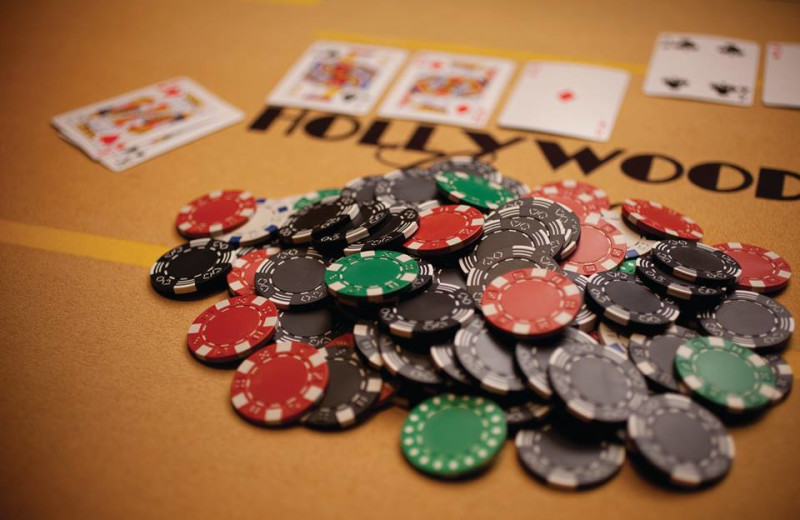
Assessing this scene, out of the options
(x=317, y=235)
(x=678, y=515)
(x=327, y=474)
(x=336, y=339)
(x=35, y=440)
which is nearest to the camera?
(x=678, y=515)

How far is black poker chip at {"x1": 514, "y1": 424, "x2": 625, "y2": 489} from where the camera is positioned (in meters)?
1.51

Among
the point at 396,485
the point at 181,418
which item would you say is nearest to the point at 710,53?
the point at 396,485

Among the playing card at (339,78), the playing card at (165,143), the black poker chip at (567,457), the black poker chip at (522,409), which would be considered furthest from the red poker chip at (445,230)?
the playing card at (165,143)

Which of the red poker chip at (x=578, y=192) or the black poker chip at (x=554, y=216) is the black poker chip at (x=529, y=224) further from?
the red poker chip at (x=578, y=192)

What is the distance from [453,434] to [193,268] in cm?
103

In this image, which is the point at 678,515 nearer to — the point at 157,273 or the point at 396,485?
the point at 396,485

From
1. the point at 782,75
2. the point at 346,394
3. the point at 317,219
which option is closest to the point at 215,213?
the point at 317,219

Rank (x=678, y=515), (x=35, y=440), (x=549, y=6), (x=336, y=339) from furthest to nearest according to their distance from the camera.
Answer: (x=549, y=6)
(x=336, y=339)
(x=35, y=440)
(x=678, y=515)

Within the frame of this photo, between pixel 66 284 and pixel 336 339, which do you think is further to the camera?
pixel 66 284

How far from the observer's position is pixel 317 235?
6.80 feet

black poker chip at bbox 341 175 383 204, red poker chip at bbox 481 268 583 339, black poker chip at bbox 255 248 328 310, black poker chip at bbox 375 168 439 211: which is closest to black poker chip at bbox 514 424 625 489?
red poker chip at bbox 481 268 583 339

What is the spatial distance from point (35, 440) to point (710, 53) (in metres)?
3.09

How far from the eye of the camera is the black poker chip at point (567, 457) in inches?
59.4

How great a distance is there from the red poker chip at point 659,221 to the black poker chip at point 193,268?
4.17ft
